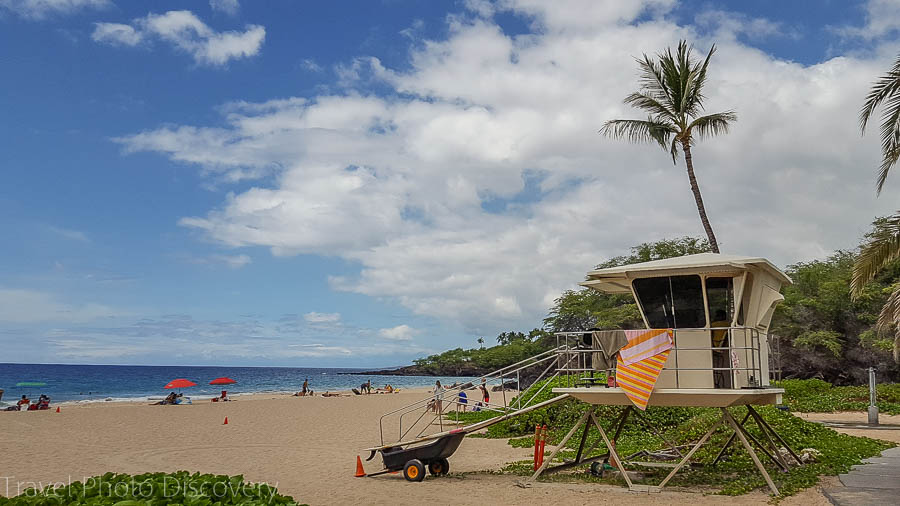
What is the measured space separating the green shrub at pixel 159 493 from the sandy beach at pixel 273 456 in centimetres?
658

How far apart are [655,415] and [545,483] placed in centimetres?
951

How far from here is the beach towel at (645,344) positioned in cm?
1230

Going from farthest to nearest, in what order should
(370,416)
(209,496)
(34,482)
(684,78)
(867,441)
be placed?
(370,416), (684,78), (867,441), (34,482), (209,496)

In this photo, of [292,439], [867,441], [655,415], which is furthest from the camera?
[292,439]

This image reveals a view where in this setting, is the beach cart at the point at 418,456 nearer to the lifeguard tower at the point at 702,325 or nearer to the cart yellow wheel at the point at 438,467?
the cart yellow wheel at the point at 438,467

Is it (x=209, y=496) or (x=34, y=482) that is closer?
(x=209, y=496)

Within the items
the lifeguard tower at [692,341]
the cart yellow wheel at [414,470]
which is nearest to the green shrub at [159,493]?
the lifeguard tower at [692,341]

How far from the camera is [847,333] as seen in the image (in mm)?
39469

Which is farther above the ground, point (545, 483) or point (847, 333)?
point (847, 333)

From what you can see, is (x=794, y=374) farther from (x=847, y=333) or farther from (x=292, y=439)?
(x=292, y=439)

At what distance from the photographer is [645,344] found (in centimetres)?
1242

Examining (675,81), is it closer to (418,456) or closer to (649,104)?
(649,104)

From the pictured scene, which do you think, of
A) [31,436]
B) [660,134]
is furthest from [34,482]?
[660,134]

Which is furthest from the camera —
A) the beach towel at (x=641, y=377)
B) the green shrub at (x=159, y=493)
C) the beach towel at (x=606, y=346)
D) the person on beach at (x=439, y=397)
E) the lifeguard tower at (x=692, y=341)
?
the person on beach at (x=439, y=397)
